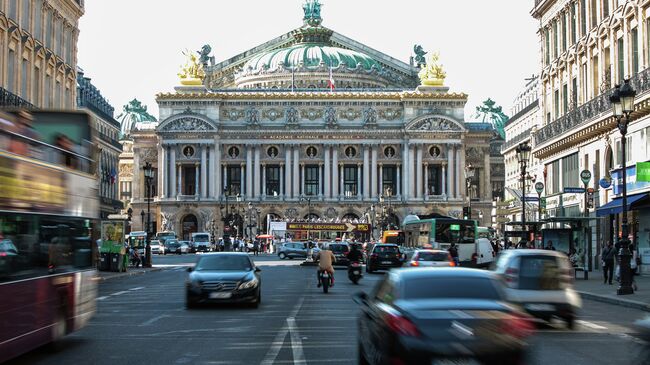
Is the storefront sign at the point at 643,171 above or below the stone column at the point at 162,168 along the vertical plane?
below

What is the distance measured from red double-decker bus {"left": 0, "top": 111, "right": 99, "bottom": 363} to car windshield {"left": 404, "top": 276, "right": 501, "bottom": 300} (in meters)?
5.47

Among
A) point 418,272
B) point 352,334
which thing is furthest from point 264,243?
point 418,272

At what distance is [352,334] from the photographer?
62.2 feet

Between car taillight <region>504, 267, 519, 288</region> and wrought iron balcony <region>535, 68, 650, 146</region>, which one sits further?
wrought iron balcony <region>535, 68, 650, 146</region>

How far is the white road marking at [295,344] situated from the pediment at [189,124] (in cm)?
10732

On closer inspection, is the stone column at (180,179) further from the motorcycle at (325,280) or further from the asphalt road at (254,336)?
the asphalt road at (254,336)

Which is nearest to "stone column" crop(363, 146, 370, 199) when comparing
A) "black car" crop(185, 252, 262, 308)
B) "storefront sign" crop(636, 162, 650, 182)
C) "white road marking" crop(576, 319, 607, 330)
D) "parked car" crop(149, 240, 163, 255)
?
"parked car" crop(149, 240, 163, 255)

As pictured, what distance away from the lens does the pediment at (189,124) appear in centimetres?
12769

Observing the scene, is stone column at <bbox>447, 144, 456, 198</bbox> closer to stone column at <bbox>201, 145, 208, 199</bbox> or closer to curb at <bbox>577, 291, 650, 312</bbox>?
stone column at <bbox>201, 145, 208, 199</bbox>

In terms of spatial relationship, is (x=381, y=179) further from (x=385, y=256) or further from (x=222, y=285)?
(x=222, y=285)

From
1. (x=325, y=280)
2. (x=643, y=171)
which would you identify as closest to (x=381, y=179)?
(x=643, y=171)

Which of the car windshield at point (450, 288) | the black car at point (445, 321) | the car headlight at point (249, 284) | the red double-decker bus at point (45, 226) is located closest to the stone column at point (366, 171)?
the car headlight at point (249, 284)

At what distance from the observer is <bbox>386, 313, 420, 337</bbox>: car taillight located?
10492mm

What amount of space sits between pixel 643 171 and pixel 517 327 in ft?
90.9
